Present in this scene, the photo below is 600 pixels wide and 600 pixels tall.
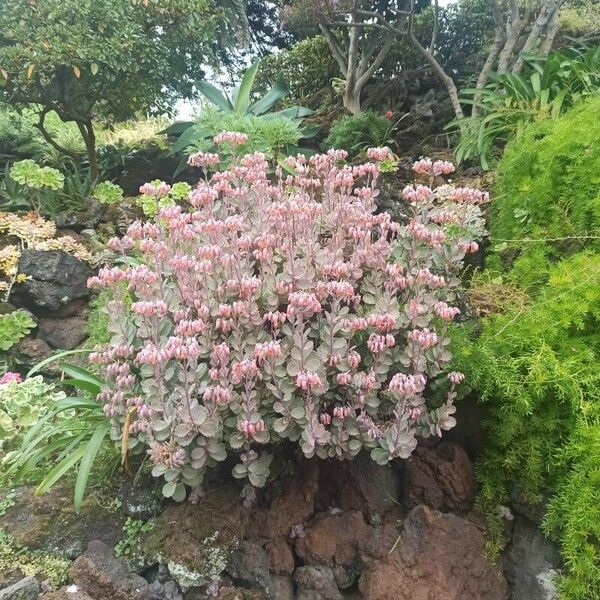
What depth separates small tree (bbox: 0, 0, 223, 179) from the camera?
5344mm

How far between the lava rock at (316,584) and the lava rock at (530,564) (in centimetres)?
73

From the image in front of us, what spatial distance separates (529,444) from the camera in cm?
221

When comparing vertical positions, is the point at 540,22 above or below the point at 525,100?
above

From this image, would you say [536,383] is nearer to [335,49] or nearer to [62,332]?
[62,332]

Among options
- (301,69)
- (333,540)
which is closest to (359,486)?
(333,540)

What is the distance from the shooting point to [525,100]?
4902mm

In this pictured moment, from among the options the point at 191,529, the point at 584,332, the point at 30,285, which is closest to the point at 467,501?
the point at 584,332

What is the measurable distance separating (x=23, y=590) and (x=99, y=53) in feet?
16.9

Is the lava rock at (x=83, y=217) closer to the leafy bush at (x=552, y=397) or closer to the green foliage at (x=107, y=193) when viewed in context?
the green foliage at (x=107, y=193)

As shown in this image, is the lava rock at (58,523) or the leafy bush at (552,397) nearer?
the leafy bush at (552,397)

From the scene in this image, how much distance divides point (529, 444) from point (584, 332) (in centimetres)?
61

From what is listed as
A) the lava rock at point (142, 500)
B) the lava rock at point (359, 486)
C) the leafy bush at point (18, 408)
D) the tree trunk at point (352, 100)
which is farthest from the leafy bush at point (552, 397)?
the tree trunk at point (352, 100)

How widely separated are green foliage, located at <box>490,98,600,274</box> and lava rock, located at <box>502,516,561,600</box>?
1494 mm

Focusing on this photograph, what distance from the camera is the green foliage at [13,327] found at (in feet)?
12.7
